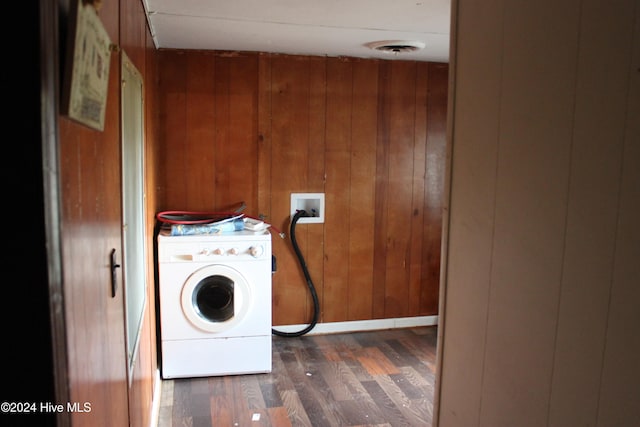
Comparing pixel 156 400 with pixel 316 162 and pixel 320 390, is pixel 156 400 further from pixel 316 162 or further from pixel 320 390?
pixel 316 162

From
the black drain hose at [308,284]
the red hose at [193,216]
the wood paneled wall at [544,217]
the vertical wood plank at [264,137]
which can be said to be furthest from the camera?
the black drain hose at [308,284]

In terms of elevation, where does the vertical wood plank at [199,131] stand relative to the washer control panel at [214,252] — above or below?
above

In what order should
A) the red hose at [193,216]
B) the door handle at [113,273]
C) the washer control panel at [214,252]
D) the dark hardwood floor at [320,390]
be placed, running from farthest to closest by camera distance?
the red hose at [193,216] < the washer control panel at [214,252] < the dark hardwood floor at [320,390] < the door handle at [113,273]

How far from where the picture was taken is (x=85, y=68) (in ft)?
2.86

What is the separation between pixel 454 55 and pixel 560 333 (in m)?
0.93

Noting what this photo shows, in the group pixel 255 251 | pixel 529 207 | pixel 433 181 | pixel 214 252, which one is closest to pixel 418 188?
pixel 433 181

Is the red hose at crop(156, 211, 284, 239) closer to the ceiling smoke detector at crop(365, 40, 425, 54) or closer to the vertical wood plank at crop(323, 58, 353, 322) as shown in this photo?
the vertical wood plank at crop(323, 58, 353, 322)

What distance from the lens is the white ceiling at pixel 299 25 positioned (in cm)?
249

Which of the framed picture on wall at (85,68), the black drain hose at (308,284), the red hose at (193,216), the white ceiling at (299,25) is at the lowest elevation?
the black drain hose at (308,284)

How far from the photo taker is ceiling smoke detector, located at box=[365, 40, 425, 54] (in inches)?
129

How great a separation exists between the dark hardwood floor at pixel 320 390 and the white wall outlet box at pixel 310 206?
36.7 inches

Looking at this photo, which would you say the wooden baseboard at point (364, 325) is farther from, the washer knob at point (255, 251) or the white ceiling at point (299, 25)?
the white ceiling at point (299, 25)

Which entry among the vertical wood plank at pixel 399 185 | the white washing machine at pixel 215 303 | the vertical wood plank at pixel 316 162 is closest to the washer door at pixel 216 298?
the white washing machine at pixel 215 303

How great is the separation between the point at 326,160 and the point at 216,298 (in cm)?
135
